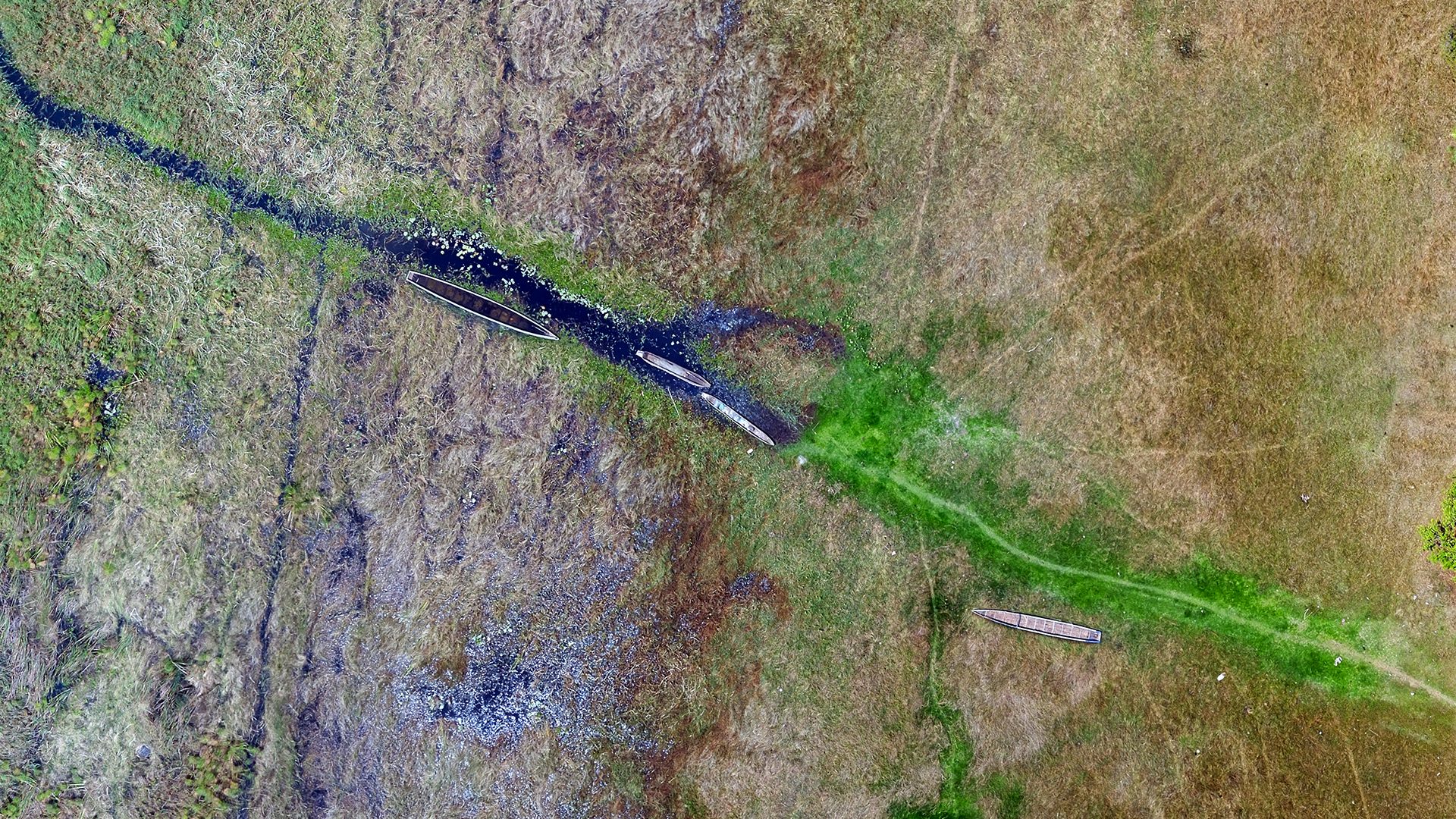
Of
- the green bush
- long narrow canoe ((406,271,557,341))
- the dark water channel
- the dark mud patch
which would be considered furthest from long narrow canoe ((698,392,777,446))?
the green bush

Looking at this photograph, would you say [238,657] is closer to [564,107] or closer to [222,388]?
[222,388]

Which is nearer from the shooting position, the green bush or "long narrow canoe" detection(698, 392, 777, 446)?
the green bush

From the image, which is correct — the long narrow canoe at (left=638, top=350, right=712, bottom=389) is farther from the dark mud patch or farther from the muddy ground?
the dark mud patch

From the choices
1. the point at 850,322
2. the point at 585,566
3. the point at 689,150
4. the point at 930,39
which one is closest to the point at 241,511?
the point at 585,566

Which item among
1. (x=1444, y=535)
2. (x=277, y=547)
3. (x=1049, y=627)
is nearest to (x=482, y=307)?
(x=277, y=547)

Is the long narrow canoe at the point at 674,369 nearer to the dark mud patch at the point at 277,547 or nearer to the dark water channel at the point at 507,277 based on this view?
the dark water channel at the point at 507,277
